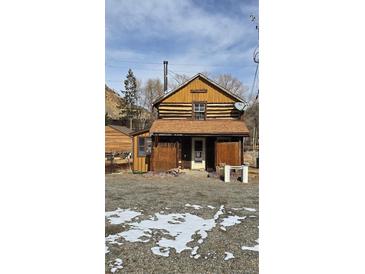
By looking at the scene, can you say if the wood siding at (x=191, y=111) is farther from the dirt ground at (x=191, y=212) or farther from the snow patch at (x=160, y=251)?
the snow patch at (x=160, y=251)

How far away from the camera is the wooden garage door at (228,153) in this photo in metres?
9.05

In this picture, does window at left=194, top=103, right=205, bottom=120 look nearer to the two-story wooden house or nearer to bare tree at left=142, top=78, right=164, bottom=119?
the two-story wooden house

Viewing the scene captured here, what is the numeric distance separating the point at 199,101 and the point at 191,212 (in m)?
6.83

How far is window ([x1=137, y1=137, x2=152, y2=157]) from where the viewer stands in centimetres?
993

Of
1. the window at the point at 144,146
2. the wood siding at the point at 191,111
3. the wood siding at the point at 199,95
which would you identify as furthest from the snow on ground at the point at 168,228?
the wood siding at the point at 199,95

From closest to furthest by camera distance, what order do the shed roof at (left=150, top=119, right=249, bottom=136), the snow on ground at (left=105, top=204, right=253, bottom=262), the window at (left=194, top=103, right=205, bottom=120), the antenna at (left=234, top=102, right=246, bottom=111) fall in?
the snow on ground at (left=105, top=204, right=253, bottom=262) → the shed roof at (left=150, top=119, right=249, bottom=136) → the antenna at (left=234, top=102, right=246, bottom=111) → the window at (left=194, top=103, right=205, bottom=120)

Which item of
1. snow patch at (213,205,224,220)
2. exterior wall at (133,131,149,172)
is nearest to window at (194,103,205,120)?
exterior wall at (133,131,149,172)

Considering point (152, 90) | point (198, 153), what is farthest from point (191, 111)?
point (152, 90)

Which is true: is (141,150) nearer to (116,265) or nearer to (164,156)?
(164,156)

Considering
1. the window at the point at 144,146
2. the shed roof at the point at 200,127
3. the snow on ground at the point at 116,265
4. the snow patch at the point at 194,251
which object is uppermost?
the shed roof at the point at 200,127

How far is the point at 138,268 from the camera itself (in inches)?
95.3

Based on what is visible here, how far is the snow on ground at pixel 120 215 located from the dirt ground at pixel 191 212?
14 centimetres
